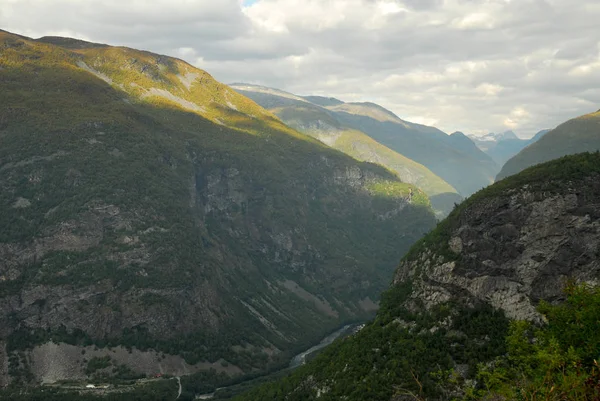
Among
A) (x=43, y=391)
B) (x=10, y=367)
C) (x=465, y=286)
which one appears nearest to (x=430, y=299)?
(x=465, y=286)

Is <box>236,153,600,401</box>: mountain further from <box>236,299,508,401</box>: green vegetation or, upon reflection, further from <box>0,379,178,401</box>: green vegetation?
<box>0,379,178,401</box>: green vegetation

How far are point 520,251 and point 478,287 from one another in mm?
10557

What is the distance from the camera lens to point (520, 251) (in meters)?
103

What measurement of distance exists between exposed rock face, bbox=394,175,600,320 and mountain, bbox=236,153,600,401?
0.61ft

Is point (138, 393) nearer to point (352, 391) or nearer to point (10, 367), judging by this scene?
point (10, 367)

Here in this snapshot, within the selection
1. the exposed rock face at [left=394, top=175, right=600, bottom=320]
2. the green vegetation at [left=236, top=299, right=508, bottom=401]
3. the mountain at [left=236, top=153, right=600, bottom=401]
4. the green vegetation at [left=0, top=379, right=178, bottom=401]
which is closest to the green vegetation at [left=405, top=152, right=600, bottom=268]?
the mountain at [left=236, top=153, right=600, bottom=401]

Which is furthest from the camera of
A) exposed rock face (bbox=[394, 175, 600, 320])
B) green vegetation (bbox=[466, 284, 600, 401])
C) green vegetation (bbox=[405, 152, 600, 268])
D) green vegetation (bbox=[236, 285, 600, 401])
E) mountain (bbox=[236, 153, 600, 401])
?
green vegetation (bbox=[405, 152, 600, 268])

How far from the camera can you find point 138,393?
188 meters

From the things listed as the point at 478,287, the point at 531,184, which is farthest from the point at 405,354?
the point at 531,184

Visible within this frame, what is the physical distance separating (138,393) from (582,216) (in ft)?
510

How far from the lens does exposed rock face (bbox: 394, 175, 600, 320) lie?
94625 millimetres

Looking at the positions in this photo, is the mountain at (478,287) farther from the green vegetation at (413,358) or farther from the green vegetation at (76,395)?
the green vegetation at (76,395)

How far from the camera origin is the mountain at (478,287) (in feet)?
304

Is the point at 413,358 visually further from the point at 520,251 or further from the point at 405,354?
the point at 520,251
